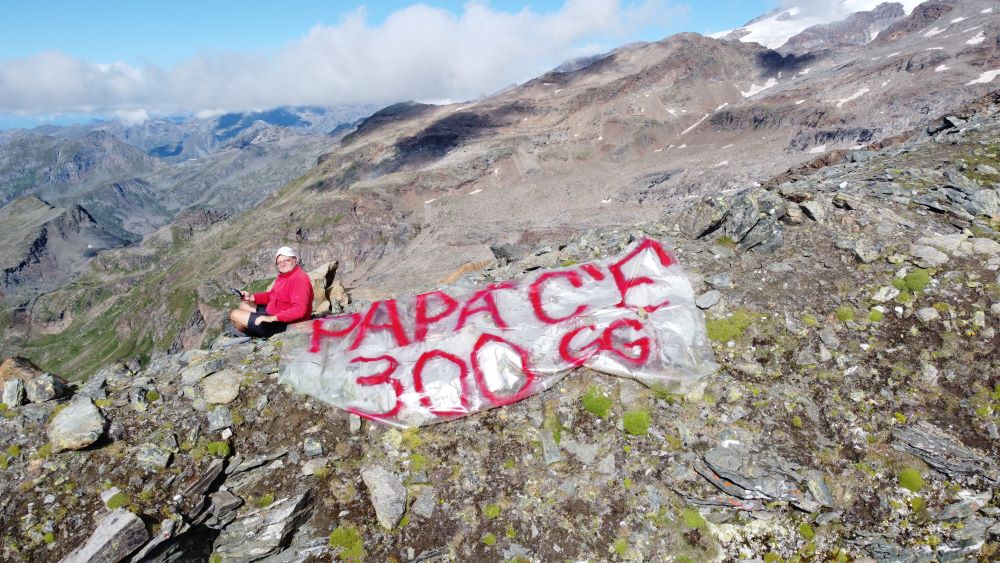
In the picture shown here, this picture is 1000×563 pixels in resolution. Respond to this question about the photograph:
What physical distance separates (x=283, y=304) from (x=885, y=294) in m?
12.0

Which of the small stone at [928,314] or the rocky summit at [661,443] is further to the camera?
the small stone at [928,314]

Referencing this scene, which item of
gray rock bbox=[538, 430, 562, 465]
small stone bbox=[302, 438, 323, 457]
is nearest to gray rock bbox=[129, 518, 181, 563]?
small stone bbox=[302, 438, 323, 457]

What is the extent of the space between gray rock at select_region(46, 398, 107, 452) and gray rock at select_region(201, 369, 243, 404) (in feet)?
4.73

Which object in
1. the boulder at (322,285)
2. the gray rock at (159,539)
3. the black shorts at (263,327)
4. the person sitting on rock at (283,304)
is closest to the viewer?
the gray rock at (159,539)

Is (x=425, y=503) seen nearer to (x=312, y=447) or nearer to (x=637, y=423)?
(x=312, y=447)

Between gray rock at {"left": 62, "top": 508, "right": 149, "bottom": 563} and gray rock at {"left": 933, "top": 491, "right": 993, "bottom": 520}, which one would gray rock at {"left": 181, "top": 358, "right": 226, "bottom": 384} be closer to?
gray rock at {"left": 62, "top": 508, "right": 149, "bottom": 563}

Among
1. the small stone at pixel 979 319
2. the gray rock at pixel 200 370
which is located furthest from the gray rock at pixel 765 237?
the gray rock at pixel 200 370

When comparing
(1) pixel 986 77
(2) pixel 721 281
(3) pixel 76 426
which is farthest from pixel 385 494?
(1) pixel 986 77

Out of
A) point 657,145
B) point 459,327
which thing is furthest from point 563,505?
point 657,145

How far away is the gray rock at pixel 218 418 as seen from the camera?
792cm

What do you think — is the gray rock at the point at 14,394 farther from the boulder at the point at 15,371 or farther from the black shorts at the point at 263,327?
the black shorts at the point at 263,327

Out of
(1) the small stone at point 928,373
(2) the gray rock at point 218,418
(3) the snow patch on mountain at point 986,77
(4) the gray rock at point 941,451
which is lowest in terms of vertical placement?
(4) the gray rock at point 941,451

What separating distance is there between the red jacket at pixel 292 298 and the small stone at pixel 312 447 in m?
3.35

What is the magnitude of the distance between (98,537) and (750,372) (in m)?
9.82
